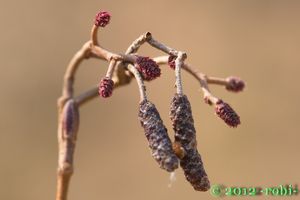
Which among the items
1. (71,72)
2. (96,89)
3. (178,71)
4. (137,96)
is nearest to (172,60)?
(178,71)

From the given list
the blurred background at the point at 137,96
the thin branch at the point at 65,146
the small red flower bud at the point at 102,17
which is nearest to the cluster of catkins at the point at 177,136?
the small red flower bud at the point at 102,17

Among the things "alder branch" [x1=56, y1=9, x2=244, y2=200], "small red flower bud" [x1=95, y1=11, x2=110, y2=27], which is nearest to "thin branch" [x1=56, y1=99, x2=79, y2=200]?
"alder branch" [x1=56, y1=9, x2=244, y2=200]

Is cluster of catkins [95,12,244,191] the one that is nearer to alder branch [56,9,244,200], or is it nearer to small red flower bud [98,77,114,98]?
small red flower bud [98,77,114,98]

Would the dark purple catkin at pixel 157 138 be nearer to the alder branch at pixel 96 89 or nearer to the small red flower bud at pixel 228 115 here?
the alder branch at pixel 96 89

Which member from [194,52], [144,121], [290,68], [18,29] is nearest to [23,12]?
[18,29]

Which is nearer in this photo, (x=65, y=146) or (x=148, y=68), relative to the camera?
(x=148, y=68)

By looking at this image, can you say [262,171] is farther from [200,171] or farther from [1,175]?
[200,171]

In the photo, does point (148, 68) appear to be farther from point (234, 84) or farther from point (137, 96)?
point (137, 96)
